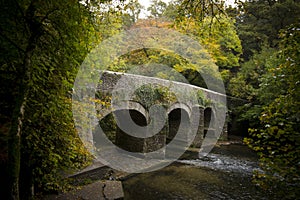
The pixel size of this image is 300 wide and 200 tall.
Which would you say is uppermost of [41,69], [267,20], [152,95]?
[267,20]

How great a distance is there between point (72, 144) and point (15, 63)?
4.12 ft

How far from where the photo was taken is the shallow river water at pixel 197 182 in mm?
5214

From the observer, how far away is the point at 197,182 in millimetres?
6117

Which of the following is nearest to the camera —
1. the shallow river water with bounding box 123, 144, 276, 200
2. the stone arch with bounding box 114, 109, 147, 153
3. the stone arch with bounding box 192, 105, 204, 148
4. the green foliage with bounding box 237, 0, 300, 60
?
the shallow river water with bounding box 123, 144, 276, 200

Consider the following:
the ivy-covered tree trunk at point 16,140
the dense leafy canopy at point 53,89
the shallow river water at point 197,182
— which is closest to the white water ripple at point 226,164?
the shallow river water at point 197,182

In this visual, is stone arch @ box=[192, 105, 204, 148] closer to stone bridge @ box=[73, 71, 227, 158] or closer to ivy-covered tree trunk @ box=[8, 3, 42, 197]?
stone bridge @ box=[73, 71, 227, 158]

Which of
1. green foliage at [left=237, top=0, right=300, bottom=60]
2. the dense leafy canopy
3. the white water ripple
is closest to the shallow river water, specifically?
the white water ripple

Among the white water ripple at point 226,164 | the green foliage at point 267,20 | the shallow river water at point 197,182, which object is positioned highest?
the green foliage at point 267,20

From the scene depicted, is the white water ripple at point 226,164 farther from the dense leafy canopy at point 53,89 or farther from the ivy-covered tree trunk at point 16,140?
the ivy-covered tree trunk at point 16,140

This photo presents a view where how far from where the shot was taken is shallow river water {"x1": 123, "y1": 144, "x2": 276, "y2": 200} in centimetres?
521

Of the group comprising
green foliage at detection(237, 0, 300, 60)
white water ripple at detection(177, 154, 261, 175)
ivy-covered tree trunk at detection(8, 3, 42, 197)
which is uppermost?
green foliage at detection(237, 0, 300, 60)

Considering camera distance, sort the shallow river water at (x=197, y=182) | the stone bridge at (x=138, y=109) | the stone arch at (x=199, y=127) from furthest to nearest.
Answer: the stone arch at (x=199, y=127) → the stone bridge at (x=138, y=109) → the shallow river water at (x=197, y=182)

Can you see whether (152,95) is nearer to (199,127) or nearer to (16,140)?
(199,127)

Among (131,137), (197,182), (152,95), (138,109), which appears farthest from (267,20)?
(197,182)
